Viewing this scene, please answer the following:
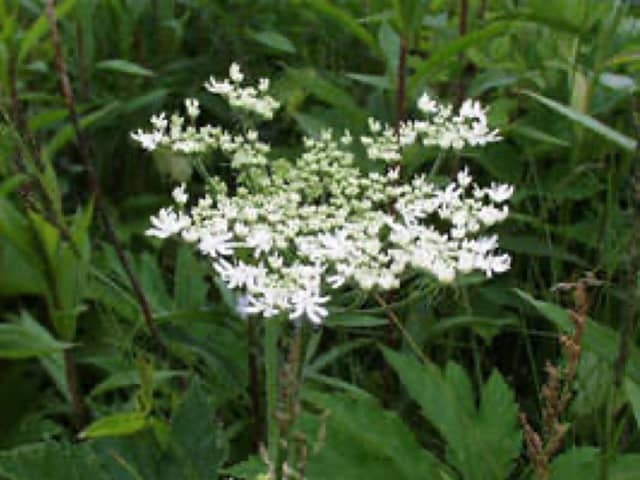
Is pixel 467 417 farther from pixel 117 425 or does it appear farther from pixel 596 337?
pixel 117 425

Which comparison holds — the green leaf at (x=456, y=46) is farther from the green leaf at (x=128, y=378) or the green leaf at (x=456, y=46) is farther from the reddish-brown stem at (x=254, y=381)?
the green leaf at (x=128, y=378)

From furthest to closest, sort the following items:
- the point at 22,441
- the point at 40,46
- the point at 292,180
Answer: the point at 40,46 < the point at 22,441 < the point at 292,180

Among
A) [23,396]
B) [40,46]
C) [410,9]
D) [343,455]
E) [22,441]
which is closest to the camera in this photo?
[343,455]

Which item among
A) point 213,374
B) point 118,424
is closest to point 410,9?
point 213,374

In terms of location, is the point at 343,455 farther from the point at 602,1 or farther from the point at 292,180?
the point at 602,1

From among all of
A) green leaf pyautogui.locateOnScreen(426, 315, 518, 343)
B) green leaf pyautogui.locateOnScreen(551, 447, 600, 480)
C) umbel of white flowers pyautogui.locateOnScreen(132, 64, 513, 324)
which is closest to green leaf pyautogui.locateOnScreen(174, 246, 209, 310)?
umbel of white flowers pyautogui.locateOnScreen(132, 64, 513, 324)

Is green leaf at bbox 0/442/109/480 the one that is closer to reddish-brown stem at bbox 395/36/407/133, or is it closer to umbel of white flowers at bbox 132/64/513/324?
umbel of white flowers at bbox 132/64/513/324

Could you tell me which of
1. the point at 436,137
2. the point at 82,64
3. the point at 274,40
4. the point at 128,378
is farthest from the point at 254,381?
the point at 82,64
